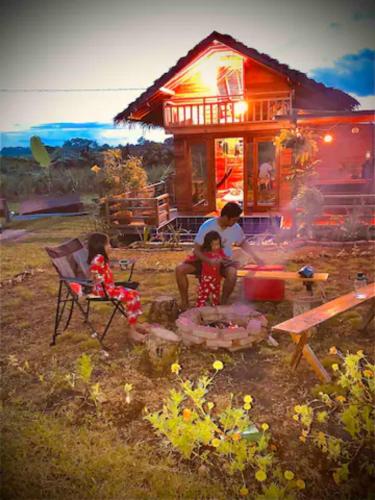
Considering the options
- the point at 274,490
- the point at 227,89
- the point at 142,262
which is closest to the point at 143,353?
the point at 274,490

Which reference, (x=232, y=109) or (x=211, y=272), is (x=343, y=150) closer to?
(x=232, y=109)

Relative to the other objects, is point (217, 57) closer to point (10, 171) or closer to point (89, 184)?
point (89, 184)

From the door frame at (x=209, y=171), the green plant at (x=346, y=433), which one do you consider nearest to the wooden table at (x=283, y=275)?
the green plant at (x=346, y=433)

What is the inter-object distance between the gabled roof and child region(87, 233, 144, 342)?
9145mm

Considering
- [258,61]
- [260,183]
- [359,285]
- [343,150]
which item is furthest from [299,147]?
[359,285]

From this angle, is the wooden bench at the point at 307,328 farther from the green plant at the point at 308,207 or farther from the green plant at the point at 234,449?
the green plant at the point at 308,207

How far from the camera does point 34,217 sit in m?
15.6

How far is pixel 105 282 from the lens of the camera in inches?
191

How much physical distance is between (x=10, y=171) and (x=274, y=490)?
29.9 m

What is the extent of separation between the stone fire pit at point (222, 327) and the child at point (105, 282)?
52 cm

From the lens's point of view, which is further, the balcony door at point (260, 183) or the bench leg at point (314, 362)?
the balcony door at point (260, 183)

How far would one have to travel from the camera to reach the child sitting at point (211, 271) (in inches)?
212

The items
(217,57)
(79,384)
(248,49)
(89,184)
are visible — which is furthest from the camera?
(89,184)

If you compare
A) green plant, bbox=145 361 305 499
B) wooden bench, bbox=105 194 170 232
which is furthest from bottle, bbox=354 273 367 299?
wooden bench, bbox=105 194 170 232
